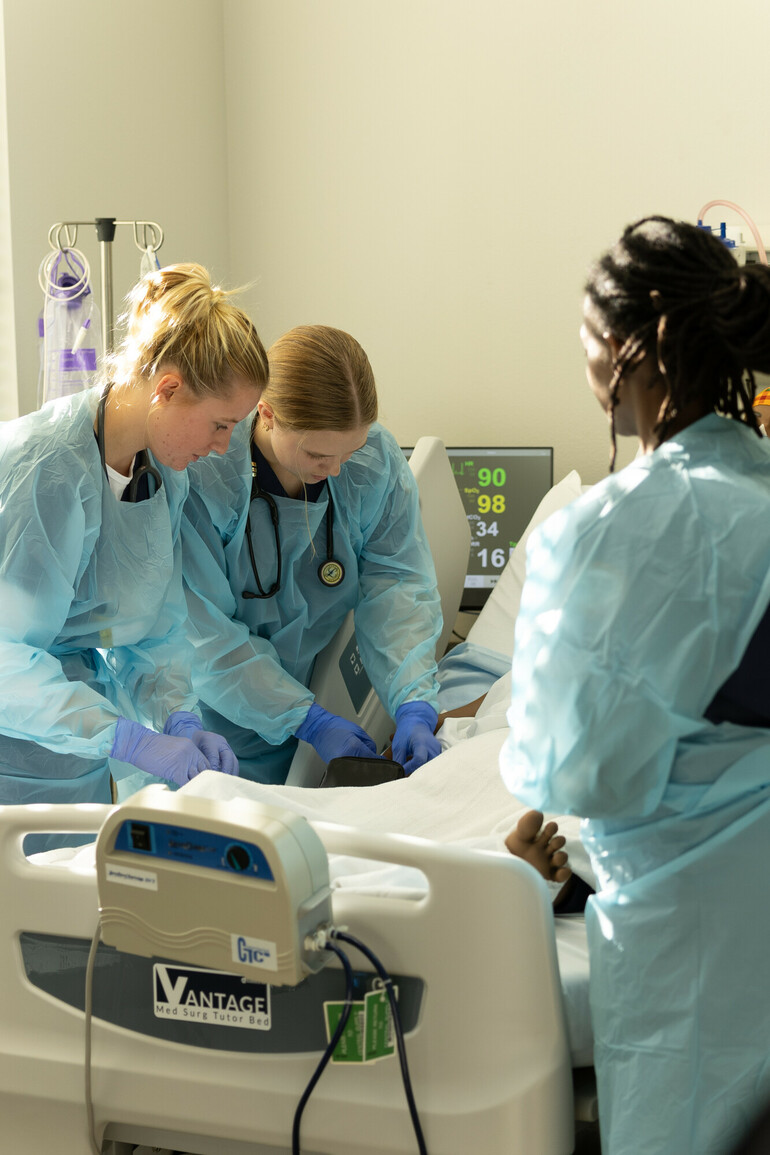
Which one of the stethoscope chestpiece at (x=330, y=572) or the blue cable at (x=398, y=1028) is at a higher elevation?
the stethoscope chestpiece at (x=330, y=572)

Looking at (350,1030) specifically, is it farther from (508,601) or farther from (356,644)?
(508,601)

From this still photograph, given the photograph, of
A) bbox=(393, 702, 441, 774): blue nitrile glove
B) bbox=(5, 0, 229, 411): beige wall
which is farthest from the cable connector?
bbox=(5, 0, 229, 411): beige wall

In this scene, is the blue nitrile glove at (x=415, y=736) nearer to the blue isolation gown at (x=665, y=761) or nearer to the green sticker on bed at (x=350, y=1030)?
the green sticker on bed at (x=350, y=1030)

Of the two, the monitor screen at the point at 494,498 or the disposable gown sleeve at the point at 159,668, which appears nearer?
the disposable gown sleeve at the point at 159,668

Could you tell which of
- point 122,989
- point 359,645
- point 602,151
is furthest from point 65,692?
point 602,151

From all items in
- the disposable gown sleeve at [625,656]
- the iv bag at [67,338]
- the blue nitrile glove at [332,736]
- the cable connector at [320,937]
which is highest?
the iv bag at [67,338]

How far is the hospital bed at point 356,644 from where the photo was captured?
2.24 m

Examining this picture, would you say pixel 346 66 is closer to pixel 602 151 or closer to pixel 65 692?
pixel 602 151

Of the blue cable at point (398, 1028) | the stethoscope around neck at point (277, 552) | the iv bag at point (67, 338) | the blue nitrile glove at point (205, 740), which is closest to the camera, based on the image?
the blue cable at point (398, 1028)

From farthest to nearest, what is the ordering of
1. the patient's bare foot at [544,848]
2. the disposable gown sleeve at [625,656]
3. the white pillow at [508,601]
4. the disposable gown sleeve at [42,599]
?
1. the white pillow at [508,601]
2. the disposable gown sleeve at [42,599]
3. the patient's bare foot at [544,848]
4. the disposable gown sleeve at [625,656]

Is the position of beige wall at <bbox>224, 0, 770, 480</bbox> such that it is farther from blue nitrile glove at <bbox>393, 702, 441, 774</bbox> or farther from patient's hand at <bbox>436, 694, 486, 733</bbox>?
blue nitrile glove at <bbox>393, 702, 441, 774</bbox>

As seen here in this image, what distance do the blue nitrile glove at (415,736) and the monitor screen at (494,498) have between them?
116 centimetres

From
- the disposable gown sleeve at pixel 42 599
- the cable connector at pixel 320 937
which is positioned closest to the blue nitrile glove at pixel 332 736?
the disposable gown sleeve at pixel 42 599

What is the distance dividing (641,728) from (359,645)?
49.8 inches
